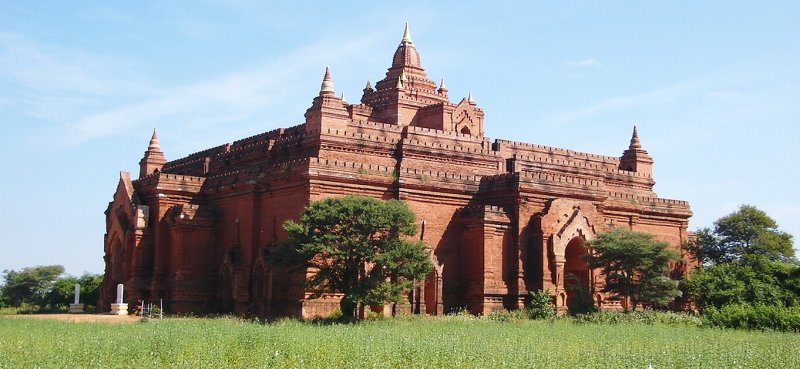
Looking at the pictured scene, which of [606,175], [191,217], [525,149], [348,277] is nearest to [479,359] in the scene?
[348,277]

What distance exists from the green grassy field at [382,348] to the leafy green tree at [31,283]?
45.5 meters

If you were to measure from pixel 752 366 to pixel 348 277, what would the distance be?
1582 centimetres

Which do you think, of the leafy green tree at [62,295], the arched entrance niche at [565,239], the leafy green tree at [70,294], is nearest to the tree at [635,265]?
the arched entrance niche at [565,239]

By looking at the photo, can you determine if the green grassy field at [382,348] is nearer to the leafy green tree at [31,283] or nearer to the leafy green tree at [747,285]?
the leafy green tree at [747,285]

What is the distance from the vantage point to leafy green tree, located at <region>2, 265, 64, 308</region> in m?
70.8

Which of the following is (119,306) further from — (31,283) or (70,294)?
(31,283)

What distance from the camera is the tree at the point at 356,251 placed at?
3180 cm

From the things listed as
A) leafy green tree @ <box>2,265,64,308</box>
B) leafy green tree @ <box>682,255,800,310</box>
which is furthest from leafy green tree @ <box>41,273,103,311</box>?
leafy green tree @ <box>682,255,800,310</box>

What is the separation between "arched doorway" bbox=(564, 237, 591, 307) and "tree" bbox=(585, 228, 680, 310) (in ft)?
3.86

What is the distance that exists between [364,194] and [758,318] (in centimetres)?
1396

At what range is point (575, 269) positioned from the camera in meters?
39.6

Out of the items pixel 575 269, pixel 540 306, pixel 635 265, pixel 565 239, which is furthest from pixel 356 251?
pixel 575 269

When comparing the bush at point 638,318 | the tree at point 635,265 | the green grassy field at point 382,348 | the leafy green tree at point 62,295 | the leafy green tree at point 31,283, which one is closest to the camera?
the green grassy field at point 382,348

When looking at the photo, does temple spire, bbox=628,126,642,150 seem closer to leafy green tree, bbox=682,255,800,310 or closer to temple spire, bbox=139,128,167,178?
leafy green tree, bbox=682,255,800,310
